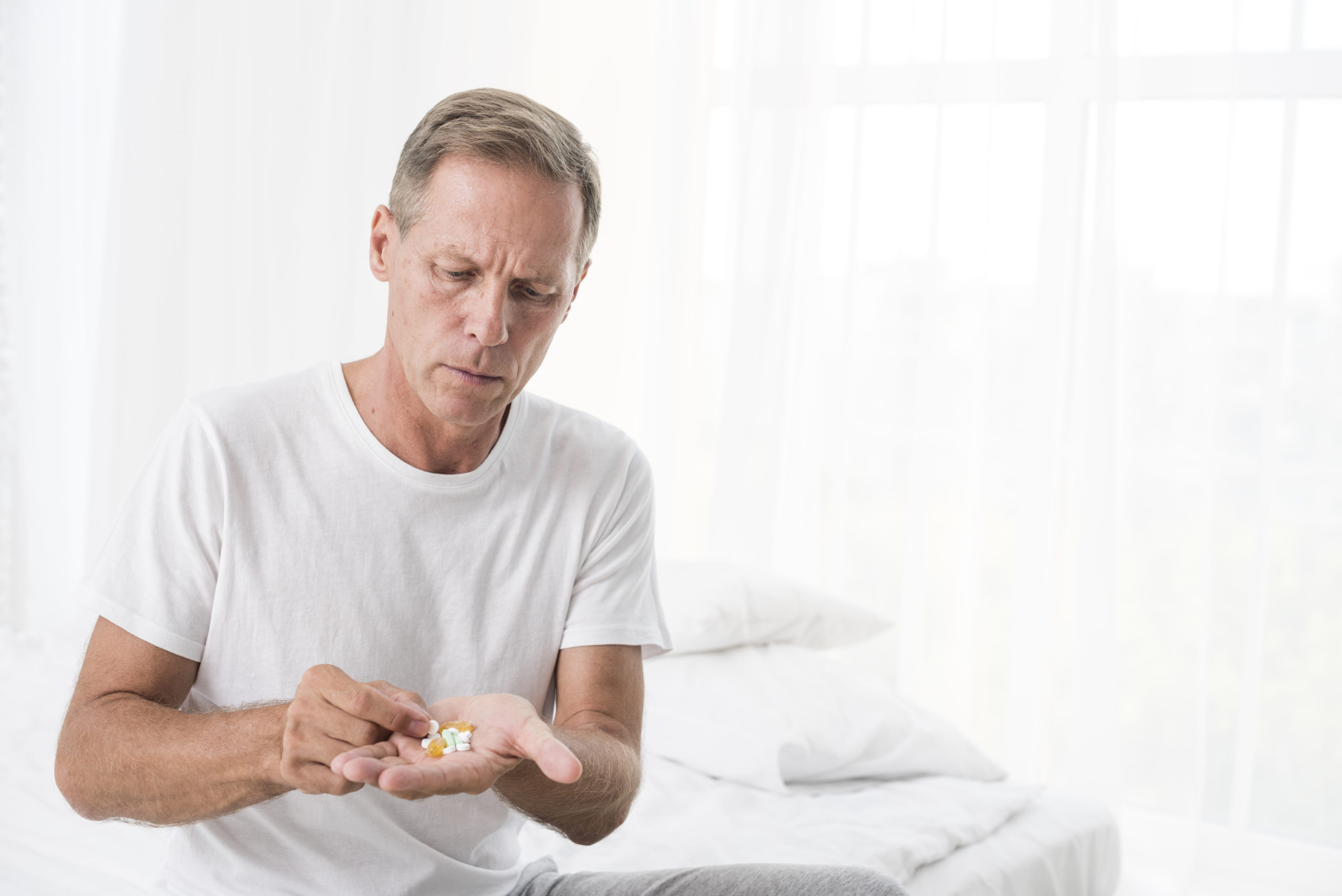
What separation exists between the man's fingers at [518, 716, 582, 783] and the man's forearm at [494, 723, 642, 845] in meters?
0.10

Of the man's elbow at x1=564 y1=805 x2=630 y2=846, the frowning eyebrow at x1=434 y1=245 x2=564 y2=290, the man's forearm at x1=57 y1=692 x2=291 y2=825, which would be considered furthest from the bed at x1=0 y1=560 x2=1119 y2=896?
the frowning eyebrow at x1=434 y1=245 x2=564 y2=290

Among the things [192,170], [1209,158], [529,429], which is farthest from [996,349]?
[192,170]

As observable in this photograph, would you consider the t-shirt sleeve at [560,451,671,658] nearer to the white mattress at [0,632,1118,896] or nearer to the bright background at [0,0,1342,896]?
the white mattress at [0,632,1118,896]

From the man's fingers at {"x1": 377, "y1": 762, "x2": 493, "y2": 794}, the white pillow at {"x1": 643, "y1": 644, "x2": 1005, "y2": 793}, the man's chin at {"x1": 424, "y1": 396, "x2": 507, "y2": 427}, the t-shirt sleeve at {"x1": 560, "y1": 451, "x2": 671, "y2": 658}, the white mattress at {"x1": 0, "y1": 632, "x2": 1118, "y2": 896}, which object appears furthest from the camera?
the white pillow at {"x1": 643, "y1": 644, "x2": 1005, "y2": 793}

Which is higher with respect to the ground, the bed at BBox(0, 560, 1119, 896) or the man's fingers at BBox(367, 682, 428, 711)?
the man's fingers at BBox(367, 682, 428, 711)

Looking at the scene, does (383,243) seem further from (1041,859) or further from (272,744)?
(1041,859)

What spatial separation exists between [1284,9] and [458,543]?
212cm

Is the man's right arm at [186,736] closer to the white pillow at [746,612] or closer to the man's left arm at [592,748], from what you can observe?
the man's left arm at [592,748]

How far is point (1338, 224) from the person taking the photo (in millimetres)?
2369

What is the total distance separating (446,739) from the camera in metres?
0.96

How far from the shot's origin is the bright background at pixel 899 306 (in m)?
2.45

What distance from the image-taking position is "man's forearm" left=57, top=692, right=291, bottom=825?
3.17 ft

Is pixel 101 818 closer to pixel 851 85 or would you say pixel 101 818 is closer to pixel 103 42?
pixel 851 85

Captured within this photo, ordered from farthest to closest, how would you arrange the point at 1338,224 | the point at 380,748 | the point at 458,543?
1. the point at 1338,224
2. the point at 458,543
3. the point at 380,748
